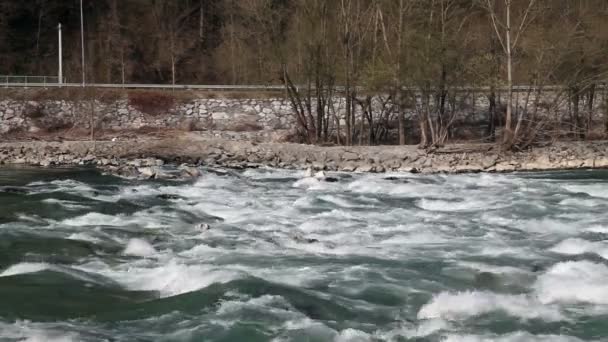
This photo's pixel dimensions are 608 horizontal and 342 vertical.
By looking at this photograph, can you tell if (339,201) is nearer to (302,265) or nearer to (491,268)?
(302,265)

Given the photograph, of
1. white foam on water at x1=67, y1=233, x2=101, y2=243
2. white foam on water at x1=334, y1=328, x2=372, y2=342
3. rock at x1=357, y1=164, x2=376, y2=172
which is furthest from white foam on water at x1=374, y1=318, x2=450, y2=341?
rock at x1=357, y1=164, x2=376, y2=172

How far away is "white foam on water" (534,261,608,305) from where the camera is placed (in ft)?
28.8

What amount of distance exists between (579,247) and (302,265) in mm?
4802

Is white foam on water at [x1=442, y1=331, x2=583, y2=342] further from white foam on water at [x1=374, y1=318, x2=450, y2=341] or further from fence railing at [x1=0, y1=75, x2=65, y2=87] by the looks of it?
fence railing at [x1=0, y1=75, x2=65, y2=87]

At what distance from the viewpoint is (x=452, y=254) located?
11.3 meters

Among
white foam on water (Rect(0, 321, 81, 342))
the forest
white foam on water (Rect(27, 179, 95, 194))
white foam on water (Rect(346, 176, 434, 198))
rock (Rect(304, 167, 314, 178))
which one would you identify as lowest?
white foam on water (Rect(0, 321, 81, 342))

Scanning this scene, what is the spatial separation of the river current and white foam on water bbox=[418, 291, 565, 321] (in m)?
0.03

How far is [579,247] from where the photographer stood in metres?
11.5

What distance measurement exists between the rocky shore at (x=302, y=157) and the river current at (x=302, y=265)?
18.9 feet

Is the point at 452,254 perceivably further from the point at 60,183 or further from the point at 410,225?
the point at 60,183

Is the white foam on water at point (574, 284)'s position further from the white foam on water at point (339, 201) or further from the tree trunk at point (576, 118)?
the tree trunk at point (576, 118)

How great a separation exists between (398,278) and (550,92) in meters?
22.2

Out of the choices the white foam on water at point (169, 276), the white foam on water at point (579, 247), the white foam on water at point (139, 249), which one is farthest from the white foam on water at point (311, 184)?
the white foam on water at point (169, 276)

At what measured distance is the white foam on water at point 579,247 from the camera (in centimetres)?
1125
